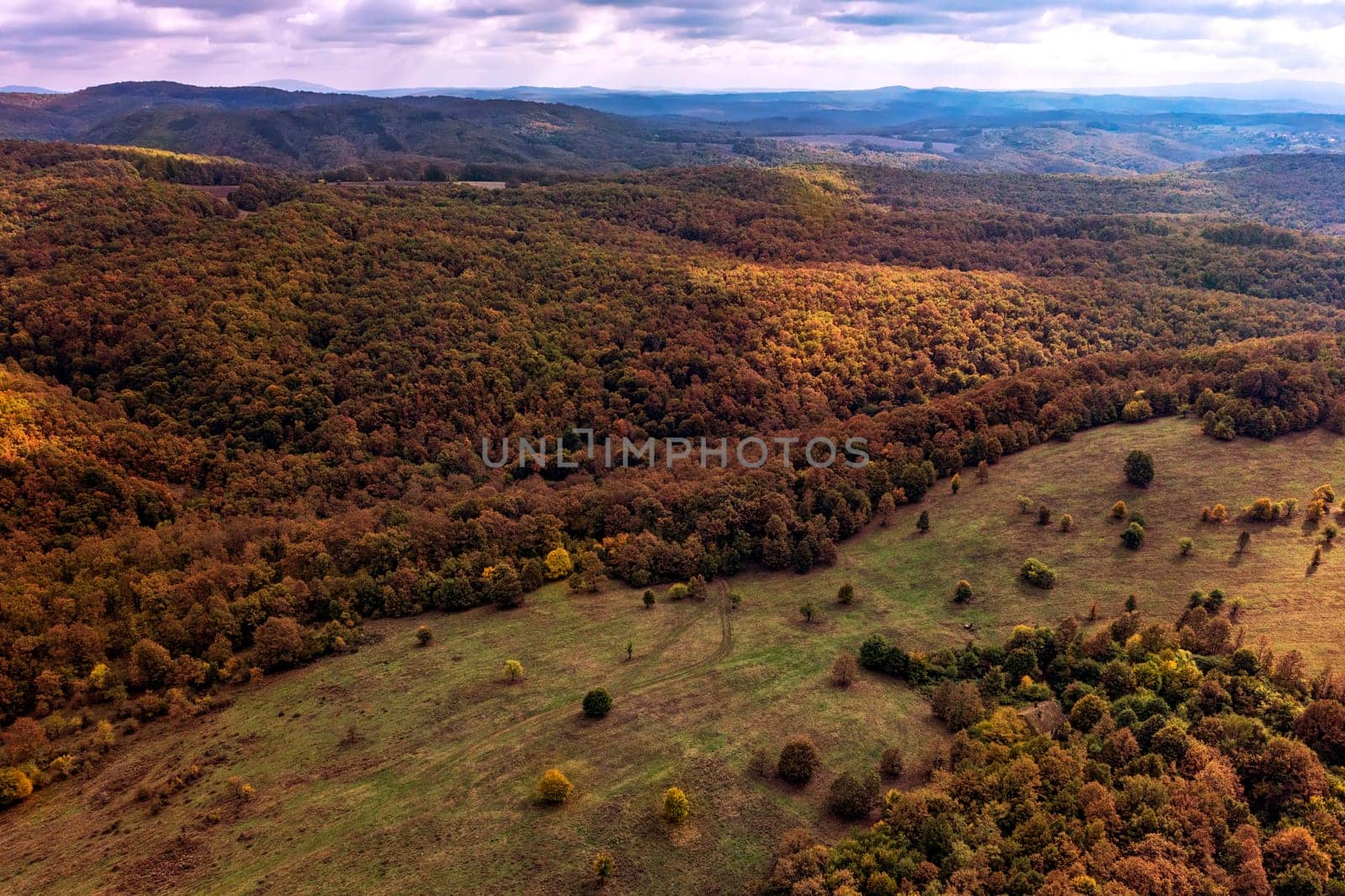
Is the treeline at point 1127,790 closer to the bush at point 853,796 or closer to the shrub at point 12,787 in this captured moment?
the bush at point 853,796

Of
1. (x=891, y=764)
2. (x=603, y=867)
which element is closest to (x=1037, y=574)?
(x=891, y=764)

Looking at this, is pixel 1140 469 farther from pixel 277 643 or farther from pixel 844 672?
pixel 277 643

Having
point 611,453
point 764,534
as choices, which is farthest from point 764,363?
point 764,534

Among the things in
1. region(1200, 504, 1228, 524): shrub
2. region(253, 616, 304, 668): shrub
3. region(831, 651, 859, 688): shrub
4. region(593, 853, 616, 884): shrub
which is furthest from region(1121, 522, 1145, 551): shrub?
region(253, 616, 304, 668): shrub

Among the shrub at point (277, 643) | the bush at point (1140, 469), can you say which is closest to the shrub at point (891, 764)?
the shrub at point (277, 643)

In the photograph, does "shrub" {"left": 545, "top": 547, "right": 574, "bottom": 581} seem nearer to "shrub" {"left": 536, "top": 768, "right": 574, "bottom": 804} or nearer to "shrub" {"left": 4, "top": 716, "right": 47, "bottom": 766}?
"shrub" {"left": 536, "top": 768, "right": 574, "bottom": 804}

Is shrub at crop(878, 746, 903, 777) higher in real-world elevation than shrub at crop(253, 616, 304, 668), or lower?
lower
